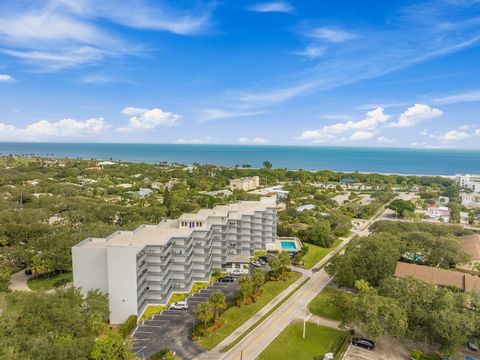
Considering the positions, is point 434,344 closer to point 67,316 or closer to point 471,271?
point 471,271

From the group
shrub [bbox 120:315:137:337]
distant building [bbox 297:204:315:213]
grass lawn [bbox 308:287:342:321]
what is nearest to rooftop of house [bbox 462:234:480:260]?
grass lawn [bbox 308:287:342:321]

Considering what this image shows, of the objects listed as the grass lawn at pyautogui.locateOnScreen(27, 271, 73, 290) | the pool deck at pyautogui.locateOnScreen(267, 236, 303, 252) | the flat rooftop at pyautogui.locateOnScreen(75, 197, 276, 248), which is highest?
the flat rooftop at pyautogui.locateOnScreen(75, 197, 276, 248)

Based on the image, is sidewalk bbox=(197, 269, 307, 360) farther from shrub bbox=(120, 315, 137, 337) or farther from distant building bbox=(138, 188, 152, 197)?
distant building bbox=(138, 188, 152, 197)

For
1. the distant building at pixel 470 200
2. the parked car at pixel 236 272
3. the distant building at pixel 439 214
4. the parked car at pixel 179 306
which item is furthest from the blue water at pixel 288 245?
the distant building at pixel 470 200

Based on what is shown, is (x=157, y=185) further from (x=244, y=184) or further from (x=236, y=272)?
(x=236, y=272)

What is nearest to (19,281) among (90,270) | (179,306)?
(90,270)

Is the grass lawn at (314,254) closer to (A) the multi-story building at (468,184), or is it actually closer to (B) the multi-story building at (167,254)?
(B) the multi-story building at (167,254)
